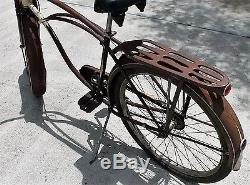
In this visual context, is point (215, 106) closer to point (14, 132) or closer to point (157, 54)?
point (157, 54)

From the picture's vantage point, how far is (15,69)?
425 cm

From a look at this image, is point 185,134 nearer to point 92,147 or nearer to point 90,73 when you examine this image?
point 92,147

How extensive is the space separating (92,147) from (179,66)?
48.2 inches

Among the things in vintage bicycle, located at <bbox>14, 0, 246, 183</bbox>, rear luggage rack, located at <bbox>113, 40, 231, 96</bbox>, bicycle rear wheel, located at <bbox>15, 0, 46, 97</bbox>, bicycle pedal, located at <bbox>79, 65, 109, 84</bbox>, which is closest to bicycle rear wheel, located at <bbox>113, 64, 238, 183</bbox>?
vintage bicycle, located at <bbox>14, 0, 246, 183</bbox>

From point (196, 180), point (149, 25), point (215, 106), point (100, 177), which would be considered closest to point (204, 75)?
point (215, 106)

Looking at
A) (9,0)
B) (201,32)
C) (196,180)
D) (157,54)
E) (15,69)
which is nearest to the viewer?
(157,54)

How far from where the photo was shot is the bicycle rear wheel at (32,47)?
133 inches

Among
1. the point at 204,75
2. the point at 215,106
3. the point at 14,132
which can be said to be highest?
the point at 204,75

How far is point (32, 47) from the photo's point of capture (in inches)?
137

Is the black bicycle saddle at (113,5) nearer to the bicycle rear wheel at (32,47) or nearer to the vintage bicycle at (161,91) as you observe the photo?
the vintage bicycle at (161,91)

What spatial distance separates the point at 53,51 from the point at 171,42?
1521 mm

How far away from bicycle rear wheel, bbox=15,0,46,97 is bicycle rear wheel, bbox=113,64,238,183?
99cm

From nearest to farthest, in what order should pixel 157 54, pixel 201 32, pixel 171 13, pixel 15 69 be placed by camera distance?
pixel 157 54, pixel 15 69, pixel 201 32, pixel 171 13

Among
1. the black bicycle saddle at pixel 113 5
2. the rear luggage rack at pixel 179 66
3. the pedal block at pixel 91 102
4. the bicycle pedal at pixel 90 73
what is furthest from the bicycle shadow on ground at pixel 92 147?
the black bicycle saddle at pixel 113 5
